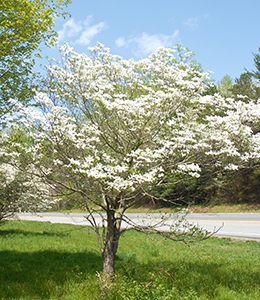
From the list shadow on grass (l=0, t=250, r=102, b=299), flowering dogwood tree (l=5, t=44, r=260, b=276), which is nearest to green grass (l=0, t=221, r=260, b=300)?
shadow on grass (l=0, t=250, r=102, b=299)

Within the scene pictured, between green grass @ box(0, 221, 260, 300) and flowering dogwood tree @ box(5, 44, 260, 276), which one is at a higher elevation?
flowering dogwood tree @ box(5, 44, 260, 276)

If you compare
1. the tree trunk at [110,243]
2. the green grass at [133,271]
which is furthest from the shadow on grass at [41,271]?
the tree trunk at [110,243]

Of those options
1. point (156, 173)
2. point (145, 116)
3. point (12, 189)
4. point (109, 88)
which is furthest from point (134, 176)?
point (12, 189)

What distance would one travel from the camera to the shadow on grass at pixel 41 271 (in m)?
6.69

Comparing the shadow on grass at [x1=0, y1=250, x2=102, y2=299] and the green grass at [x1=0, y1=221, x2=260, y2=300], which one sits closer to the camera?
A: the green grass at [x1=0, y1=221, x2=260, y2=300]

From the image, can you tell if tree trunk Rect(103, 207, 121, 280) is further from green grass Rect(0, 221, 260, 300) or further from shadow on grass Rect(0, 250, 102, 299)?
shadow on grass Rect(0, 250, 102, 299)

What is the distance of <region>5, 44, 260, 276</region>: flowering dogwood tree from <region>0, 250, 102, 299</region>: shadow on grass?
1206 millimetres

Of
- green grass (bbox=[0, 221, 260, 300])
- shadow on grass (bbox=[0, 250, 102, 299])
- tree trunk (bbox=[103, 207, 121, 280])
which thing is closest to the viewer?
green grass (bbox=[0, 221, 260, 300])

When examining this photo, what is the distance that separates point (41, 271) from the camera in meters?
8.41

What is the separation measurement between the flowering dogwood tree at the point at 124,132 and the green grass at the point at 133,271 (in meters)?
0.92

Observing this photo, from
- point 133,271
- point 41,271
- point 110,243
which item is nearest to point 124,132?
point 110,243

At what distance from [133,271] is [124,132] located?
10.2ft

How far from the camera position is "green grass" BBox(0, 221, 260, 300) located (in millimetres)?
6250

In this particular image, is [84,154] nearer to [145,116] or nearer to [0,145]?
[145,116]
